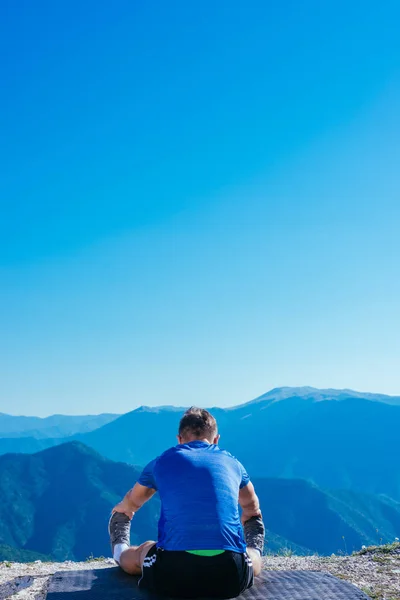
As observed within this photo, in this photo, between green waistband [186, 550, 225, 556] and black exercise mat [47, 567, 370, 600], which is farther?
black exercise mat [47, 567, 370, 600]

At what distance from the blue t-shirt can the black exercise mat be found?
2.43 ft

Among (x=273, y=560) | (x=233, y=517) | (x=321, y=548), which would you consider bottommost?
(x=321, y=548)

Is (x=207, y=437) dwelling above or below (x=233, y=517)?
above

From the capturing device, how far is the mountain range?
162 metres

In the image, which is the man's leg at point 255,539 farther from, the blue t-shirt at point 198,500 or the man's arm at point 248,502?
the blue t-shirt at point 198,500

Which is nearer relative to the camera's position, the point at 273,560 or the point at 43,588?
the point at 43,588

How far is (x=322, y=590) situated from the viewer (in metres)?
5.50

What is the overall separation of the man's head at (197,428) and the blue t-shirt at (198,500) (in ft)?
0.83

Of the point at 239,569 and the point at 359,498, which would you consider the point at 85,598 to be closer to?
the point at 239,569

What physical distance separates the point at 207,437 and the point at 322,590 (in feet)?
6.69

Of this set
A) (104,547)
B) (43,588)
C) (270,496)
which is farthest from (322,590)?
(270,496)

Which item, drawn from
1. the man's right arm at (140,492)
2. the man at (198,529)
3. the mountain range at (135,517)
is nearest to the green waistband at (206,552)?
the man at (198,529)

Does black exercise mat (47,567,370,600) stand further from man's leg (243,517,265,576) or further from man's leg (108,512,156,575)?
man's leg (243,517,265,576)

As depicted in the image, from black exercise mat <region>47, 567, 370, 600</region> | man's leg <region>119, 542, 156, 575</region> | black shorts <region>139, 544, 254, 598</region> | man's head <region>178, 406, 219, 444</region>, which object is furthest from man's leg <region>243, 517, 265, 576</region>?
man's head <region>178, 406, 219, 444</region>
